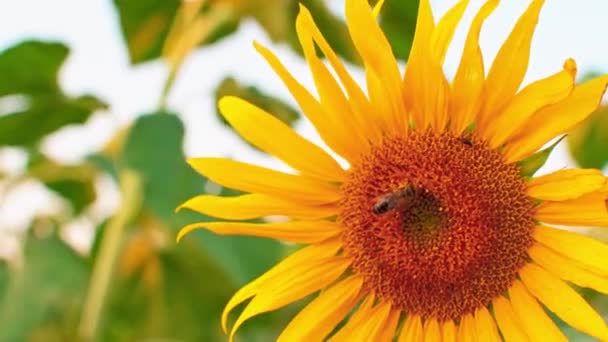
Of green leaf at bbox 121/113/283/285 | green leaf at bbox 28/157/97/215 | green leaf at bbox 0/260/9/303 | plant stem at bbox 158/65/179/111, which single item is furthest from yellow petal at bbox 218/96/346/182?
green leaf at bbox 28/157/97/215

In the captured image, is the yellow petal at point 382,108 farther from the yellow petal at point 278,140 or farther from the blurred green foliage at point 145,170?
the blurred green foliage at point 145,170

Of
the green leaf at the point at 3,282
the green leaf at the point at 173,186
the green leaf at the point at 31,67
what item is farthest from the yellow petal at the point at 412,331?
the green leaf at the point at 3,282

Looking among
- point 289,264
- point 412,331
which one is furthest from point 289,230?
point 412,331

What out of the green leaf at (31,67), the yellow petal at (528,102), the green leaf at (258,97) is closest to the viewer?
the yellow petal at (528,102)

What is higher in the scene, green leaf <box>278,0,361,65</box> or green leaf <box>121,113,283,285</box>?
green leaf <box>278,0,361,65</box>

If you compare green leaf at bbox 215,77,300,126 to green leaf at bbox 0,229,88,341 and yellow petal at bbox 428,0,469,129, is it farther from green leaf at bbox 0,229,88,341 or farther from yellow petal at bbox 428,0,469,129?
yellow petal at bbox 428,0,469,129

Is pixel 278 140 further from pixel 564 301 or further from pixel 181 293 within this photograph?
pixel 181 293

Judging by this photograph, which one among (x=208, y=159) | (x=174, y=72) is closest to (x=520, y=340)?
(x=208, y=159)

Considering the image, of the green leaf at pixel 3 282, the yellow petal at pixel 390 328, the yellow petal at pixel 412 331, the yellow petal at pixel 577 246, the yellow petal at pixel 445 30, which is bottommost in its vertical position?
the green leaf at pixel 3 282
